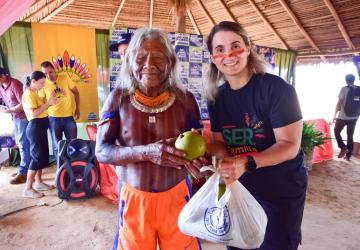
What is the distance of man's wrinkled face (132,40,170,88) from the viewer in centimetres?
142

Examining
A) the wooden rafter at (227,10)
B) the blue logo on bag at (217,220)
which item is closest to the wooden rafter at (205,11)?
the wooden rafter at (227,10)

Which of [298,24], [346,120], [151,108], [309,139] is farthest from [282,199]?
[298,24]

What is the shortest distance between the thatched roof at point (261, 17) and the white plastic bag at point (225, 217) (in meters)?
6.69

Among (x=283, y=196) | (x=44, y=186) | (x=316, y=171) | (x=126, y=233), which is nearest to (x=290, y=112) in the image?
(x=283, y=196)

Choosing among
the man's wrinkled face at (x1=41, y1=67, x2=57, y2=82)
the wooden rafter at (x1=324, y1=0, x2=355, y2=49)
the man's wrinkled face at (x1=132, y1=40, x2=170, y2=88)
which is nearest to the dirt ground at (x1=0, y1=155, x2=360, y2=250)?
the man's wrinkled face at (x1=41, y1=67, x2=57, y2=82)

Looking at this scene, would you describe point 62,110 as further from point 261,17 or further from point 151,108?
point 261,17

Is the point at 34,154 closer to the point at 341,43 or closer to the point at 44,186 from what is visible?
the point at 44,186

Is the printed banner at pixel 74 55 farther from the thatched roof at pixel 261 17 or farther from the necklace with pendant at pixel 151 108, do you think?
the necklace with pendant at pixel 151 108

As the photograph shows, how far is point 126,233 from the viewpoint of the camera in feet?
4.83

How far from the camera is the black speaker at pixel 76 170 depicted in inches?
157

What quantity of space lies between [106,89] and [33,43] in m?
1.66

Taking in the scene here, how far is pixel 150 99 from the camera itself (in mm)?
1473

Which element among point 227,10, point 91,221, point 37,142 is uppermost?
point 227,10

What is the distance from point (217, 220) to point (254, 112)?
0.59 meters
